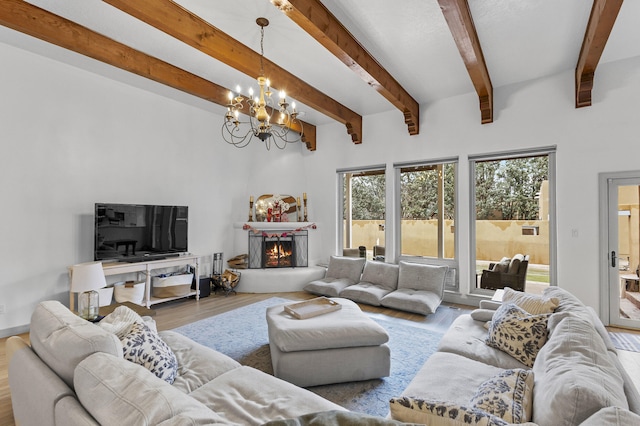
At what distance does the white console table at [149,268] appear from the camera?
12.9 ft

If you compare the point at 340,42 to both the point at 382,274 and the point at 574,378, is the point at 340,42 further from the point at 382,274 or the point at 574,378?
the point at 382,274

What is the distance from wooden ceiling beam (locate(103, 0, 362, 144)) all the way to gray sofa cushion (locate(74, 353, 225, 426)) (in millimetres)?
2606

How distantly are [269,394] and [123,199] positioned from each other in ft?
12.9

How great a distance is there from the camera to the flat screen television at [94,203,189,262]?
4.07m

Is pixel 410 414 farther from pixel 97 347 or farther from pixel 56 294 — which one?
pixel 56 294

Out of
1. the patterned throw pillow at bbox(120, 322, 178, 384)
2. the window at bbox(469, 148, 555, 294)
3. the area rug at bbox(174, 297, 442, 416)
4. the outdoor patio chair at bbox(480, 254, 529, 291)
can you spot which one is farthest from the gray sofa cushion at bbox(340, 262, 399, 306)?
the patterned throw pillow at bbox(120, 322, 178, 384)

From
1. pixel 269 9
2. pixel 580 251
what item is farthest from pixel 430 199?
pixel 269 9

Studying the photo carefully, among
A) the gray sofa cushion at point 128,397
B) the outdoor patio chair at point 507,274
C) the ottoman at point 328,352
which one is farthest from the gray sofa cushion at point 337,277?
the gray sofa cushion at point 128,397

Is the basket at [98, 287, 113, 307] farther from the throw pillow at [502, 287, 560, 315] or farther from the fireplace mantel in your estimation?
the throw pillow at [502, 287, 560, 315]

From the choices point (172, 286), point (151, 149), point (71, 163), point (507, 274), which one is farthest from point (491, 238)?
point (71, 163)

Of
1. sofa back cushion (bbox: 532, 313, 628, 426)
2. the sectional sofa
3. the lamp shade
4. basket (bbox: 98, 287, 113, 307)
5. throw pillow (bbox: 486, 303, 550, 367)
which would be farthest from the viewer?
the sectional sofa

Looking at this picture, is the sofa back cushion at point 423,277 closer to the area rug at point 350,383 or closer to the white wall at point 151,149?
the white wall at point 151,149

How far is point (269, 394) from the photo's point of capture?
1594 millimetres

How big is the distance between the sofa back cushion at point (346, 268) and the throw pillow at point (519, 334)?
3060mm
